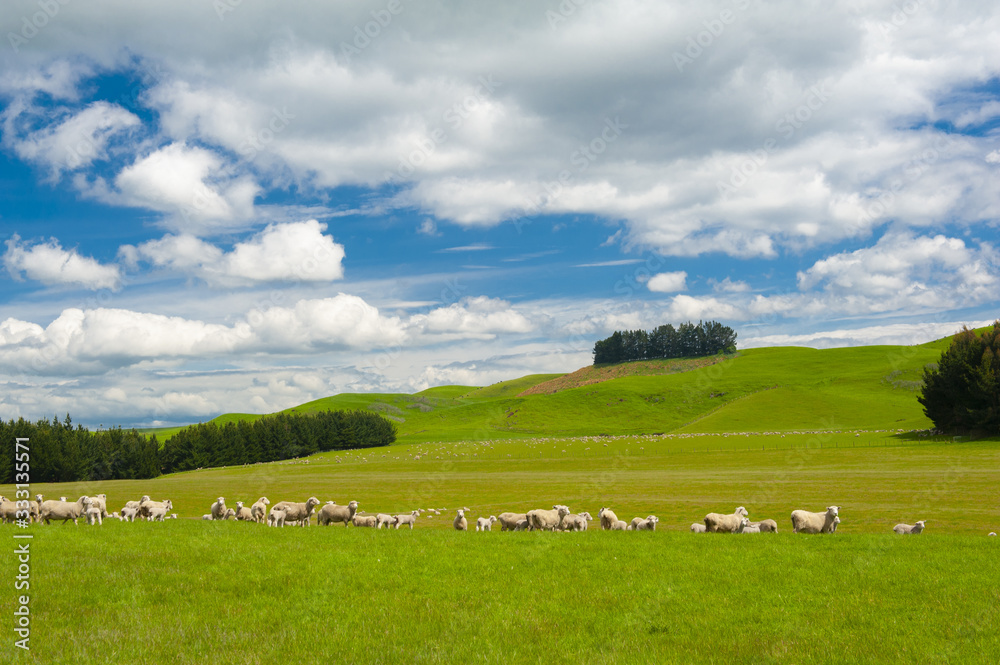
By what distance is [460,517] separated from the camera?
29.1 m

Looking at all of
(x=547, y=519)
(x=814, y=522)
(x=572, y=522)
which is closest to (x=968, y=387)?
(x=814, y=522)

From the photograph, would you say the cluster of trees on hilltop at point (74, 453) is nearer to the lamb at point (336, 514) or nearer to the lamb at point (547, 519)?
the lamb at point (336, 514)

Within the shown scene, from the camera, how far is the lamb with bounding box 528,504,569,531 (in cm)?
2608

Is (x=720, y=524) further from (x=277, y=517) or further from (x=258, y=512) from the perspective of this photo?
(x=258, y=512)

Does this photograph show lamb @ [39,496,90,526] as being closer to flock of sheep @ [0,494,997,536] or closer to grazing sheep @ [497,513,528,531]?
flock of sheep @ [0,494,997,536]

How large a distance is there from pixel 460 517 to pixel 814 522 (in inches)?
633

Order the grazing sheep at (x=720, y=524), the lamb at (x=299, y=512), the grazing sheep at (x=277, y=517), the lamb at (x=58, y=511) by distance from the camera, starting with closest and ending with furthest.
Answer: the grazing sheep at (x=720, y=524) → the lamb at (x=58, y=511) → the grazing sheep at (x=277, y=517) → the lamb at (x=299, y=512)

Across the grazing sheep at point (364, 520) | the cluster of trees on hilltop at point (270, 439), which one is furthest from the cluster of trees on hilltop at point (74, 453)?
the grazing sheep at point (364, 520)

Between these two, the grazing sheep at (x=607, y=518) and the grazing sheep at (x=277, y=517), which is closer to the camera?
the grazing sheep at (x=607, y=518)

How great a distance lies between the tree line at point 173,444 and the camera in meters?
89.6

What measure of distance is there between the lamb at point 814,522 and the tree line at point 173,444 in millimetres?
103351

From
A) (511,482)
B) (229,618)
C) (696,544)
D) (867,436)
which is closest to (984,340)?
(867,436)

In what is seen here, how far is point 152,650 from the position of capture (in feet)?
29.0

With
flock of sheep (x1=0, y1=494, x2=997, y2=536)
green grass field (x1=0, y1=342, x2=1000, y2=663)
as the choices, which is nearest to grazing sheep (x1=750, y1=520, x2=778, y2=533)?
flock of sheep (x1=0, y1=494, x2=997, y2=536)
